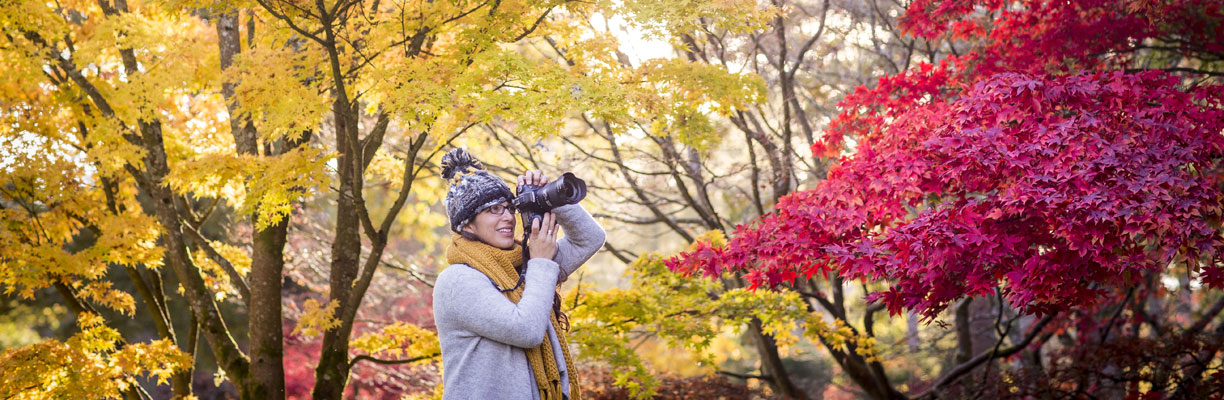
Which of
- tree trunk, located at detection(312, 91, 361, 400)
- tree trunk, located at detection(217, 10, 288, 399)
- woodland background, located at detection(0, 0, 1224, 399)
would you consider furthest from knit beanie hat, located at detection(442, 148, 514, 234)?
tree trunk, located at detection(217, 10, 288, 399)

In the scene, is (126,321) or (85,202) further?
(126,321)

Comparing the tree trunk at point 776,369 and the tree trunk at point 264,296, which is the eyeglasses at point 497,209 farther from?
the tree trunk at point 776,369

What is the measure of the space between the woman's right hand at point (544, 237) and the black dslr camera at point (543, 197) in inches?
0.9

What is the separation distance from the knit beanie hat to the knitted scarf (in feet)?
0.21

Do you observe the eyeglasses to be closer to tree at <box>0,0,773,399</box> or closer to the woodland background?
the woodland background

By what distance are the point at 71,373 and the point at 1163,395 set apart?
6.77 meters

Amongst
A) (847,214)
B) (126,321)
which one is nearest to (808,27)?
(847,214)

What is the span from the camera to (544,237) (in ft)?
6.64

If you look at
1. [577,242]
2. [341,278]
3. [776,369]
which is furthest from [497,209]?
[776,369]

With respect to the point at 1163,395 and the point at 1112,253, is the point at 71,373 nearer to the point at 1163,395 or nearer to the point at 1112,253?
the point at 1112,253

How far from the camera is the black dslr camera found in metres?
2.05

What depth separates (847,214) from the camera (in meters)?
3.45

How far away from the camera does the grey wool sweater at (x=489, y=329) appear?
1.87 meters

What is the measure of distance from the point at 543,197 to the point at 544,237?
0.33 ft
